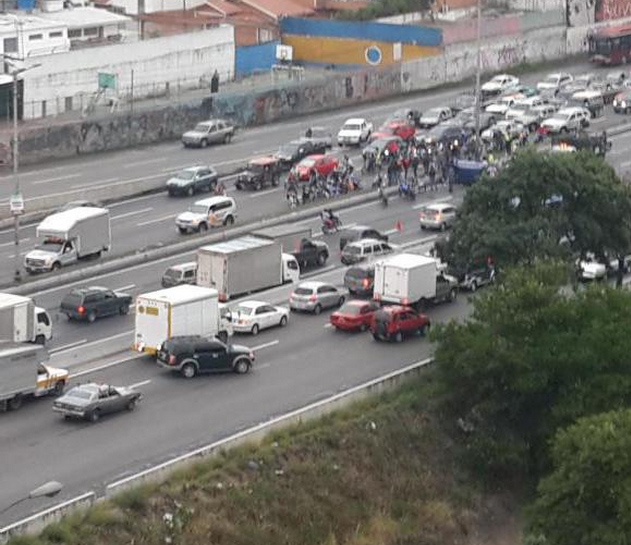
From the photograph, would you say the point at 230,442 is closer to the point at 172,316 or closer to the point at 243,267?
the point at 172,316

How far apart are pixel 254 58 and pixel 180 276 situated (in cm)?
3673

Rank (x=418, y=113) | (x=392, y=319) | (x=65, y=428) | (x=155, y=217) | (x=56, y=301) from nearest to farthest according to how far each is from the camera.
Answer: (x=65, y=428) < (x=392, y=319) < (x=56, y=301) < (x=155, y=217) < (x=418, y=113)

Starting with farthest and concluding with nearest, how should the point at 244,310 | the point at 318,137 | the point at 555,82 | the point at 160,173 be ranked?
the point at 555,82, the point at 318,137, the point at 160,173, the point at 244,310

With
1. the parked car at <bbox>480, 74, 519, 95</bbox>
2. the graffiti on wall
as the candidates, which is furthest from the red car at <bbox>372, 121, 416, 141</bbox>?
the graffiti on wall

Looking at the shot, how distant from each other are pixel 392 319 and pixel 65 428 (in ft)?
33.5

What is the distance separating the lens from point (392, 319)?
49062 millimetres

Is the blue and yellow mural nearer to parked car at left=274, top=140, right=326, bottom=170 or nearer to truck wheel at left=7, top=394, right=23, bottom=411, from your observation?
parked car at left=274, top=140, right=326, bottom=170

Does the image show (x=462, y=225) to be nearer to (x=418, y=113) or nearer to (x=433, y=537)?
(x=433, y=537)

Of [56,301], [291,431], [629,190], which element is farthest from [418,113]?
[291,431]

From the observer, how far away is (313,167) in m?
68.5

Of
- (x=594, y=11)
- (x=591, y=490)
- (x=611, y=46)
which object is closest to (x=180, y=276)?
(x=591, y=490)

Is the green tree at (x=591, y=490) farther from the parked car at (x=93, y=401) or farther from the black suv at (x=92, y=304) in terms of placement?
the black suv at (x=92, y=304)

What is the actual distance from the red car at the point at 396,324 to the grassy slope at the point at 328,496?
2.66 meters

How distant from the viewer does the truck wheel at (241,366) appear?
4606 centimetres
